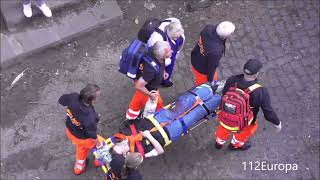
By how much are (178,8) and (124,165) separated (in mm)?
4233

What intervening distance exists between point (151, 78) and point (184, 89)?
181cm

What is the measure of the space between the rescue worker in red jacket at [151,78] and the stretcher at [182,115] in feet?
1.11

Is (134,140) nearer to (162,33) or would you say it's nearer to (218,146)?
(162,33)

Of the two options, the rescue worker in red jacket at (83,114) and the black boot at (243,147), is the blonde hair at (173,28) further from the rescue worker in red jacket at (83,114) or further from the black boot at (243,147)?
the black boot at (243,147)

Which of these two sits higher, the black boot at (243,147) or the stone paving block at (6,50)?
the stone paving block at (6,50)

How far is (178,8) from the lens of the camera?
343 inches

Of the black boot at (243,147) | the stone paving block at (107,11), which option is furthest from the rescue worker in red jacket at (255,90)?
the stone paving block at (107,11)

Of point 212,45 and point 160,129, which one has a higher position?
point 212,45

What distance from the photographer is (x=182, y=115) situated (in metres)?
6.45

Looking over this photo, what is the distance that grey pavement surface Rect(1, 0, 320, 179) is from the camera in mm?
7105

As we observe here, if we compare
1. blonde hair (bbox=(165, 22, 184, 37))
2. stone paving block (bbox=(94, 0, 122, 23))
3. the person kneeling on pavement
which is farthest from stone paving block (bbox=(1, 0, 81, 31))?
the person kneeling on pavement

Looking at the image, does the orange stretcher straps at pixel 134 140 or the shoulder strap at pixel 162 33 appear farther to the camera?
the shoulder strap at pixel 162 33

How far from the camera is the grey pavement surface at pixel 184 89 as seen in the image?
23.3 ft

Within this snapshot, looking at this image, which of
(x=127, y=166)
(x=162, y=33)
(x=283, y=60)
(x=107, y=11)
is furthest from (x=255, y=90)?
(x=107, y=11)
